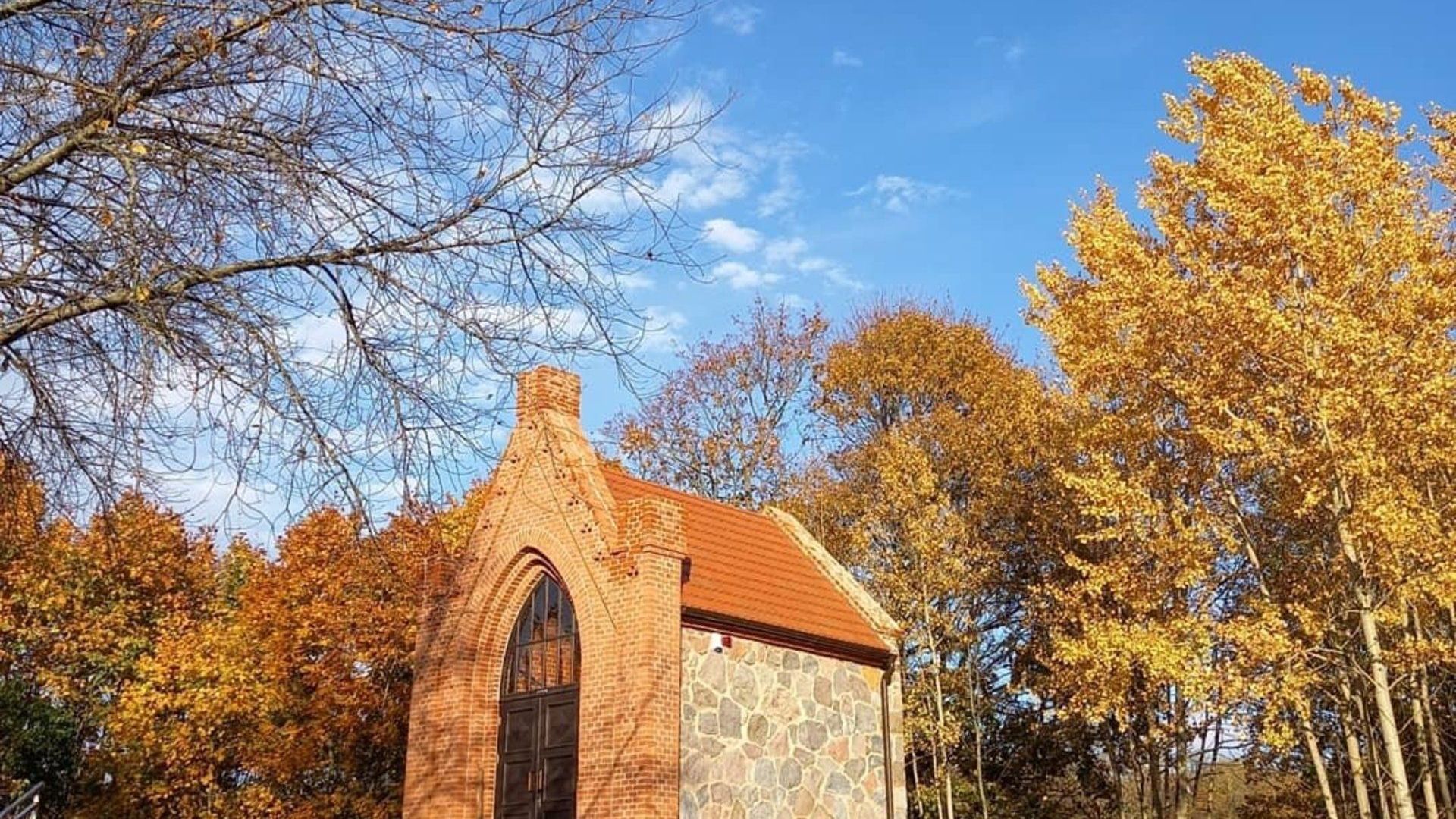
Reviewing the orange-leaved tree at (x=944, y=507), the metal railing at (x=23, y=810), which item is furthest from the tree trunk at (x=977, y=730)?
the metal railing at (x=23, y=810)

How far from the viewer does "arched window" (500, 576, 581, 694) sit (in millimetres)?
15008

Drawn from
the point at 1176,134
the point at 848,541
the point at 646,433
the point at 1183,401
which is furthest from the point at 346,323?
the point at 646,433

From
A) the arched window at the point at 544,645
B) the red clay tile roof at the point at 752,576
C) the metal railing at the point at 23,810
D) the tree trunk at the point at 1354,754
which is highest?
the red clay tile roof at the point at 752,576

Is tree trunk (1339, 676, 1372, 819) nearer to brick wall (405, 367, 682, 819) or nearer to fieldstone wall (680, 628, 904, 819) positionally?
fieldstone wall (680, 628, 904, 819)

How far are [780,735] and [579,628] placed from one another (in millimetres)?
2897

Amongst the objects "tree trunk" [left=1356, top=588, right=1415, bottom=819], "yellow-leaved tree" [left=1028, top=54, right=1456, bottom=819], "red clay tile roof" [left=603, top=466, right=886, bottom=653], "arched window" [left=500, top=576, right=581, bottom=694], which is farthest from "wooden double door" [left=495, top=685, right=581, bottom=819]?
"tree trunk" [left=1356, top=588, right=1415, bottom=819]

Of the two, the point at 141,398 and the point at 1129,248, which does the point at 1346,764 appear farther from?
the point at 141,398

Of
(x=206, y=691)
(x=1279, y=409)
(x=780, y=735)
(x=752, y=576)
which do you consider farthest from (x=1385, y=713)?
(x=206, y=691)

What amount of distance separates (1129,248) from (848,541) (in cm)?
1114

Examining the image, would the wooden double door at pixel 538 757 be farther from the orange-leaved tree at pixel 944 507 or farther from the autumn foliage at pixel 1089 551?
the orange-leaved tree at pixel 944 507

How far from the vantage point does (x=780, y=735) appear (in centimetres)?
1525

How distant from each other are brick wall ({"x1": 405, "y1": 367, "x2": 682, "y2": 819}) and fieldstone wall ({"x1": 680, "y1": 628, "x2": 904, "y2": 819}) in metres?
0.54

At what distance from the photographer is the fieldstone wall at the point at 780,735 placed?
1430 cm

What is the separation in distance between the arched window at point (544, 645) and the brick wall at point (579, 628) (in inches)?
6.2
